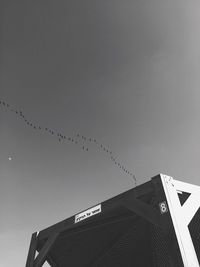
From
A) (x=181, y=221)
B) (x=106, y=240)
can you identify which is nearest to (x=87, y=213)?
(x=106, y=240)

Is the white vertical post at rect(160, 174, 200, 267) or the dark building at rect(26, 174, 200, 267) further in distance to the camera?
the dark building at rect(26, 174, 200, 267)

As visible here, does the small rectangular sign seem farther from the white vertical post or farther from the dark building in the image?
the white vertical post

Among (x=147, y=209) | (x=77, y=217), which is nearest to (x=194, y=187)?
(x=147, y=209)

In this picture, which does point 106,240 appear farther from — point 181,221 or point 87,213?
point 181,221

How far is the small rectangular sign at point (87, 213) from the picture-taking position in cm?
329

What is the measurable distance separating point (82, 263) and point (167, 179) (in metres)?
2.54

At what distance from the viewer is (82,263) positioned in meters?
4.34

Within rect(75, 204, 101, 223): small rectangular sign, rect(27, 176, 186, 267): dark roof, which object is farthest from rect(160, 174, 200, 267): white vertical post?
rect(75, 204, 101, 223): small rectangular sign

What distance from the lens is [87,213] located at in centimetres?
342

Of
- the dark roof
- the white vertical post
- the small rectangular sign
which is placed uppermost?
the small rectangular sign

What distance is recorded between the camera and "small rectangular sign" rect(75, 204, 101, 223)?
10.8 feet

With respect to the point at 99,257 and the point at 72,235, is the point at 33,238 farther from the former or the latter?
the point at 99,257

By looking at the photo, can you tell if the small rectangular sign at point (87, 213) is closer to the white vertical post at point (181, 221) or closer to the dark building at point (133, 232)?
the dark building at point (133, 232)

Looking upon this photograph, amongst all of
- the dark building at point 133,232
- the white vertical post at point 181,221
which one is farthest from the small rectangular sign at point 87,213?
the white vertical post at point 181,221
